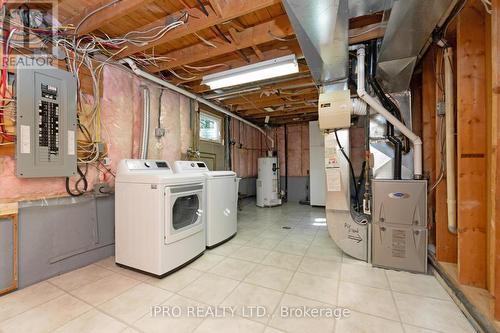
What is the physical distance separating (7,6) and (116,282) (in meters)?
2.78

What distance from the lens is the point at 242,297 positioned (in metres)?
1.75

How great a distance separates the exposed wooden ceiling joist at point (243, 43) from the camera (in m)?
2.12

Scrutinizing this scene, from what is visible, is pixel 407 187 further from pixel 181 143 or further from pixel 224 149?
pixel 224 149

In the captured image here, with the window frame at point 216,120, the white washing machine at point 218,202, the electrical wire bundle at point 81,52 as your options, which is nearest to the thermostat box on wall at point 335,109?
the white washing machine at point 218,202

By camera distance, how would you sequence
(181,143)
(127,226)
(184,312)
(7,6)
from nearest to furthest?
(184,312) < (7,6) < (127,226) < (181,143)

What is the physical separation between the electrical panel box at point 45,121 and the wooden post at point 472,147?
3794mm

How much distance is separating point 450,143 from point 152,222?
309cm

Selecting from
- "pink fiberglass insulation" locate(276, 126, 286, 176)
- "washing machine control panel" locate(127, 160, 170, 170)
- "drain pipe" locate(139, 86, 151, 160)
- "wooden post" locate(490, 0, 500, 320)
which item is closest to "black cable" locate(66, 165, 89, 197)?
"washing machine control panel" locate(127, 160, 170, 170)

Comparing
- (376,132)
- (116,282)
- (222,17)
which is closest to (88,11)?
(222,17)

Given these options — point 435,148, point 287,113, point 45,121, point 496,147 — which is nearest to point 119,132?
point 45,121

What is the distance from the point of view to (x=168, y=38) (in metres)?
2.21

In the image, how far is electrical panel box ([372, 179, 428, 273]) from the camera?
2.14 metres

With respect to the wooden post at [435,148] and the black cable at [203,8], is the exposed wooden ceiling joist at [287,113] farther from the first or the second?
the black cable at [203,8]

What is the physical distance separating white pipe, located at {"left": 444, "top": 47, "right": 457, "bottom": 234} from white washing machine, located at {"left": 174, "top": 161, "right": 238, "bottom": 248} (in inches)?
103
